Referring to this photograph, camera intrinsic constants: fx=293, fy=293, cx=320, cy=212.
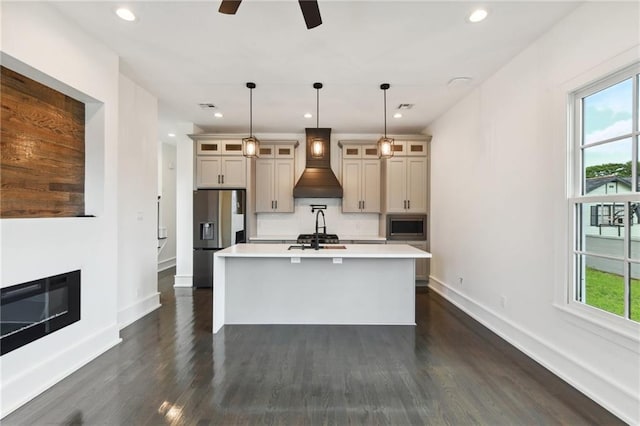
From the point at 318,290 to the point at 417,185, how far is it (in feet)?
9.83

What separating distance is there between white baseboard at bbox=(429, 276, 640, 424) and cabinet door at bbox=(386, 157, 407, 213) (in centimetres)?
219

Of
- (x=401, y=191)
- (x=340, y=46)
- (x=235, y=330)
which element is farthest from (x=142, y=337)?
(x=401, y=191)

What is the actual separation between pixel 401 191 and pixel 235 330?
369 centimetres

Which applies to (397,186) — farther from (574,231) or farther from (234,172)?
(574,231)

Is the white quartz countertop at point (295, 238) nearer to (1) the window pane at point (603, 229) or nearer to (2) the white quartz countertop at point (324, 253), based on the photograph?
(2) the white quartz countertop at point (324, 253)

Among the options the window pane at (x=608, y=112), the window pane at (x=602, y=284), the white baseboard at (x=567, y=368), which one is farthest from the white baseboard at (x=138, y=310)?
the window pane at (x=608, y=112)

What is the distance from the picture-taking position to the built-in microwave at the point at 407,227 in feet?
17.9

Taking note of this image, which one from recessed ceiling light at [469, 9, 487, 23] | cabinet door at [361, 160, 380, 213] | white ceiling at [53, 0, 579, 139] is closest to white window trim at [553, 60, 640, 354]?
white ceiling at [53, 0, 579, 139]

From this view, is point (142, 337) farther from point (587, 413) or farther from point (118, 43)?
point (587, 413)

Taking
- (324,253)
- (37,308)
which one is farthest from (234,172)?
(37,308)

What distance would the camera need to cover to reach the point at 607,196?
6.97 ft

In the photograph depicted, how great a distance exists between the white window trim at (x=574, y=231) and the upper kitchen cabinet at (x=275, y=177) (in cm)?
412

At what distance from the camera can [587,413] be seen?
6.47 ft

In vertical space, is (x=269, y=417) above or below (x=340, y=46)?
below
